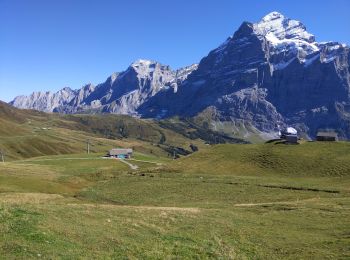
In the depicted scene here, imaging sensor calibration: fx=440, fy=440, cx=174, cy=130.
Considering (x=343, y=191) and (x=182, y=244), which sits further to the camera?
(x=343, y=191)

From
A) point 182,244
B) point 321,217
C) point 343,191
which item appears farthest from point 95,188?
point 182,244

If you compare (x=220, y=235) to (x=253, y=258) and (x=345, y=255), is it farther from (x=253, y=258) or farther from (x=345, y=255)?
(x=345, y=255)

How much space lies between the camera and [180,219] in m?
43.0

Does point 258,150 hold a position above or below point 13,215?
above

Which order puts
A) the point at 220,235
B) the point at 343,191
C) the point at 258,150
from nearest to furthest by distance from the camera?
the point at 220,235 → the point at 343,191 → the point at 258,150

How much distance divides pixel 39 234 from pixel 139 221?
12.0 metres

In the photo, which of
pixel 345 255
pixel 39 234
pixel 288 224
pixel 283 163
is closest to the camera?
pixel 39 234

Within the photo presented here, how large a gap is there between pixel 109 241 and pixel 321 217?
26.8 m

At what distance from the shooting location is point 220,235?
36281mm

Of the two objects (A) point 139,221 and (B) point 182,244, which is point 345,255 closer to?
(B) point 182,244

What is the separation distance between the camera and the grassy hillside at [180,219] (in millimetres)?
28750

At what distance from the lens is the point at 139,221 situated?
128 feet

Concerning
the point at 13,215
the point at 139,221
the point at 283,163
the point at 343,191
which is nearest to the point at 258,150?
the point at 283,163

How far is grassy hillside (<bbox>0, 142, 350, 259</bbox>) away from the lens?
94.3 ft
